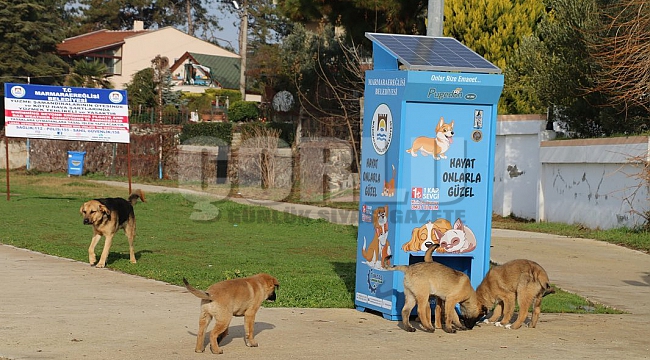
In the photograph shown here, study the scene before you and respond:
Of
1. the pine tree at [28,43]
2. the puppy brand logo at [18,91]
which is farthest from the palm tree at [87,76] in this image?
the puppy brand logo at [18,91]

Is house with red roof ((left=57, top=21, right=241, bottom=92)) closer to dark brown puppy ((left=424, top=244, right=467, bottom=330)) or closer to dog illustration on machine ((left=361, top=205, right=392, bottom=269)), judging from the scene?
dog illustration on machine ((left=361, top=205, right=392, bottom=269))

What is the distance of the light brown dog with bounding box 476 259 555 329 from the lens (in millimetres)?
8852

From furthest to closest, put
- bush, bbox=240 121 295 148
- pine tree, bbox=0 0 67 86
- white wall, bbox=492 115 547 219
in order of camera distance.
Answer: pine tree, bbox=0 0 67 86
bush, bbox=240 121 295 148
white wall, bbox=492 115 547 219

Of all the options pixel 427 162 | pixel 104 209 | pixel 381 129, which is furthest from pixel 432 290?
pixel 104 209

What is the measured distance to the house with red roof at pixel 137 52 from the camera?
221 ft

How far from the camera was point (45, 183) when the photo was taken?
109 feet

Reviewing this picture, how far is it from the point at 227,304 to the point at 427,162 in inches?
111

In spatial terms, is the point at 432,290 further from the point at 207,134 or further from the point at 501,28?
the point at 207,134

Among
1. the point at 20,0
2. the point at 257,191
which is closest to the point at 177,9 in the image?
the point at 20,0

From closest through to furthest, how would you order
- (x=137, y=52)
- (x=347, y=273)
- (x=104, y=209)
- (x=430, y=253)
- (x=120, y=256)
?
(x=430, y=253)
(x=347, y=273)
(x=104, y=209)
(x=120, y=256)
(x=137, y=52)

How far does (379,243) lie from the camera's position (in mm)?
9344

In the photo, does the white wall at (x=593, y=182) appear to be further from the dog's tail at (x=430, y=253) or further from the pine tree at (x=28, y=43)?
the pine tree at (x=28, y=43)

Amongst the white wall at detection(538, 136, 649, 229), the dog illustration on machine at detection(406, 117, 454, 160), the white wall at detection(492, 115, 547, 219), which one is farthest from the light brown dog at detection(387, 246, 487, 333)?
the white wall at detection(492, 115, 547, 219)

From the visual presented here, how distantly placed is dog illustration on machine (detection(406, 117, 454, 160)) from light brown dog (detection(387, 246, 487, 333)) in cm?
120
